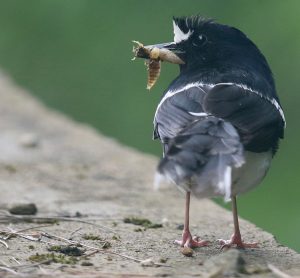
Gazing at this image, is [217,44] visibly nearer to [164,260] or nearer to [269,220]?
[164,260]

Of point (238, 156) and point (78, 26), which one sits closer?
point (238, 156)

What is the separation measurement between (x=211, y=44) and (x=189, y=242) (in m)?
1.44

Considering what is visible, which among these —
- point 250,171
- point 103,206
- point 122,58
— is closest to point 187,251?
point 250,171

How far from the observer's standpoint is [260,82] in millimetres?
7070

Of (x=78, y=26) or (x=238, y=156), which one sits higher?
(x=78, y=26)

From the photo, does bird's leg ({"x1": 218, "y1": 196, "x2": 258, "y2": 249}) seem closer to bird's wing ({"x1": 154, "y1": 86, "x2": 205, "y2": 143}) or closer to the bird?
the bird

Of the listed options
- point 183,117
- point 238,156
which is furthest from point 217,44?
point 238,156

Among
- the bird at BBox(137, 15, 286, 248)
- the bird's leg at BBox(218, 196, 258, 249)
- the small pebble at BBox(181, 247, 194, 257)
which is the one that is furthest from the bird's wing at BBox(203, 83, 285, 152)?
the small pebble at BBox(181, 247, 194, 257)

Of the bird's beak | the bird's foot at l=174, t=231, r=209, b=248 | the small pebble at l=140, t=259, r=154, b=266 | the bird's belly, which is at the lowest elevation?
the small pebble at l=140, t=259, r=154, b=266

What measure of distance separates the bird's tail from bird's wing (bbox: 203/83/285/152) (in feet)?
0.38

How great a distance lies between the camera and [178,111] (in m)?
6.59

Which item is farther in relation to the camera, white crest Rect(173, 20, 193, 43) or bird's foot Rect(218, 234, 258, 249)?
white crest Rect(173, 20, 193, 43)

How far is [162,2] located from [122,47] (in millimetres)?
1135

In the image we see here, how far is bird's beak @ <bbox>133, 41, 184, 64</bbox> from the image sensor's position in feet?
25.0
